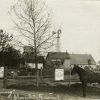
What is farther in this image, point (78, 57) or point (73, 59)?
point (78, 57)

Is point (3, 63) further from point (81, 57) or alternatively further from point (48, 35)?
point (81, 57)

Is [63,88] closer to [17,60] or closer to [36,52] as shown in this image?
[36,52]

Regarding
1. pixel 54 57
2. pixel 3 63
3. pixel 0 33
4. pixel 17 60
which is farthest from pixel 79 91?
pixel 54 57

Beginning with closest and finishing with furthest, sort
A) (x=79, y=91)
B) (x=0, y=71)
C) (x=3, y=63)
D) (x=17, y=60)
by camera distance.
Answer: (x=79, y=91), (x=0, y=71), (x=3, y=63), (x=17, y=60)

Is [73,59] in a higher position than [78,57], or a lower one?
lower

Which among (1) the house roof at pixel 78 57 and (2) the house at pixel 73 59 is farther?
(1) the house roof at pixel 78 57

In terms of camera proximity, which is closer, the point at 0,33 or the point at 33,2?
the point at 33,2

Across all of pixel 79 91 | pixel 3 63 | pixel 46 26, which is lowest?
pixel 79 91

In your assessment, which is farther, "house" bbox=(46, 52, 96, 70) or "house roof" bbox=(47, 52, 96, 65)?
"house roof" bbox=(47, 52, 96, 65)

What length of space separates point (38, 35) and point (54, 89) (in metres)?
5.92

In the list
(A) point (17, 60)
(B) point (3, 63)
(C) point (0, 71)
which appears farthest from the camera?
(A) point (17, 60)

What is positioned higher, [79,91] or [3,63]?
[3,63]

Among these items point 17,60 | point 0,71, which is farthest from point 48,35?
point 17,60

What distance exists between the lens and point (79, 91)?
24031mm
